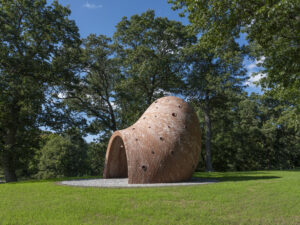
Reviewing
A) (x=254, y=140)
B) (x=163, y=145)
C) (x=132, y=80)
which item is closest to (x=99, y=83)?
(x=132, y=80)

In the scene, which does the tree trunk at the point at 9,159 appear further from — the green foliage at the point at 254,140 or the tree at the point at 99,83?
the green foliage at the point at 254,140

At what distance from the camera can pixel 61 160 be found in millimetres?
34375

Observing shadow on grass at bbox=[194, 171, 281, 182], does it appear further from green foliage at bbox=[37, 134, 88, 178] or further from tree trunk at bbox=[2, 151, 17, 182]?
green foliage at bbox=[37, 134, 88, 178]

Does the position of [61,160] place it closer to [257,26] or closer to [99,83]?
[99,83]

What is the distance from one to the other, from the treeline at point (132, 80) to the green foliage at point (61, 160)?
18 centimetres

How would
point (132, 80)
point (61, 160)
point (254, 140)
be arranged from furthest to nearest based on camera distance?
point (254, 140) < point (61, 160) < point (132, 80)

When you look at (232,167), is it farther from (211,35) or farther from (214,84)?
(211,35)

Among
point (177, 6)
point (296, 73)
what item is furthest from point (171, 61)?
point (296, 73)

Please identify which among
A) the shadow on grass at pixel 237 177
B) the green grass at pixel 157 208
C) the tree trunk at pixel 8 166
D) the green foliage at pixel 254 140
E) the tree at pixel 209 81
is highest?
the tree at pixel 209 81

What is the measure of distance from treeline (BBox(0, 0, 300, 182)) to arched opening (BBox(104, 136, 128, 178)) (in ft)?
19.3

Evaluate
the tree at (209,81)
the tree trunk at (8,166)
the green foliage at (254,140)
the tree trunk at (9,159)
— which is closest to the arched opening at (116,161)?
the tree trunk at (9,159)

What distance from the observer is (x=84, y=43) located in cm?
2369

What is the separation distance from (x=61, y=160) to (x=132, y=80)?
1981cm

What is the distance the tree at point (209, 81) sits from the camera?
75.0ft
